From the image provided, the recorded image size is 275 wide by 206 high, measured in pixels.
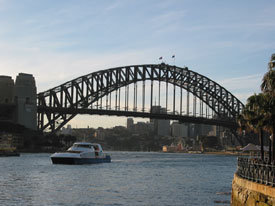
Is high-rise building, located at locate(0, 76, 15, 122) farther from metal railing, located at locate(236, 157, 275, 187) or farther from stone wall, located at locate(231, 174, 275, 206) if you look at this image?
stone wall, located at locate(231, 174, 275, 206)

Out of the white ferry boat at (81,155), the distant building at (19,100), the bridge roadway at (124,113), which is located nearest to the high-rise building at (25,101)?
the distant building at (19,100)

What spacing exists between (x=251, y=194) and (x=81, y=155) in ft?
203

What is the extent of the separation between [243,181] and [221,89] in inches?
5817

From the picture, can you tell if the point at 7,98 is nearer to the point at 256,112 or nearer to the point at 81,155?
the point at 81,155

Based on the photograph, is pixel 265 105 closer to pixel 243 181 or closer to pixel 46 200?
pixel 243 181

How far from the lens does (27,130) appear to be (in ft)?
458

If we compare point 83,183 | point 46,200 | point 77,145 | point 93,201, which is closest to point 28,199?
point 46,200

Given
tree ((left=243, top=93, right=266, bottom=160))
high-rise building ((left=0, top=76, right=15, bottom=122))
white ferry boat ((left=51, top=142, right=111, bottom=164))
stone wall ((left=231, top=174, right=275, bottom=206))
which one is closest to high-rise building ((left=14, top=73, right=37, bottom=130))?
high-rise building ((left=0, top=76, right=15, bottom=122))

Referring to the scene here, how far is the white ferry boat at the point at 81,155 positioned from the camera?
83938 mm

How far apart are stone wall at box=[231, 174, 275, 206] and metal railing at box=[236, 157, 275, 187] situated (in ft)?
1.26

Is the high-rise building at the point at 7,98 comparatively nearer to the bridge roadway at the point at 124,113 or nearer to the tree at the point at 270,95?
the bridge roadway at the point at 124,113

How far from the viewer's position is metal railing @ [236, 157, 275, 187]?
951 inches

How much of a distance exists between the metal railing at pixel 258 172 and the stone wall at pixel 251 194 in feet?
1.26

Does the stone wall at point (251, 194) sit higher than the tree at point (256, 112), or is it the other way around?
the tree at point (256, 112)
